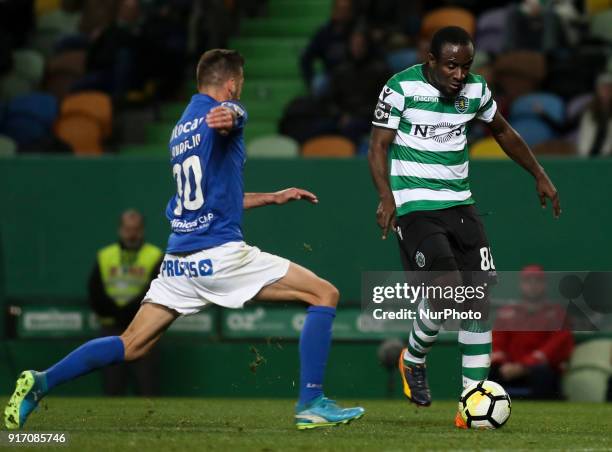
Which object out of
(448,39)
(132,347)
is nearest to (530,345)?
(448,39)

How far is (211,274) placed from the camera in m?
7.80

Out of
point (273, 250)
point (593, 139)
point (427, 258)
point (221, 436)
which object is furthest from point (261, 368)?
point (221, 436)

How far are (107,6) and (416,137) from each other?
9686 mm

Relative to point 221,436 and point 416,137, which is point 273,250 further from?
point 221,436

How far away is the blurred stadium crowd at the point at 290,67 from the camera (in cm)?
1455

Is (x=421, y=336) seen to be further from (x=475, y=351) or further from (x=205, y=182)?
(x=205, y=182)

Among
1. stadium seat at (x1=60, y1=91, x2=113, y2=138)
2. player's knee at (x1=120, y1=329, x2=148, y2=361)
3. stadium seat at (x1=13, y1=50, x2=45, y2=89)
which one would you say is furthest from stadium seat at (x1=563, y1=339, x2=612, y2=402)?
stadium seat at (x1=13, y1=50, x2=45, y2=89)

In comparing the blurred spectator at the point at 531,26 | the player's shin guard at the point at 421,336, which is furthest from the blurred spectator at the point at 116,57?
the player's shin guard at the point at 421,336

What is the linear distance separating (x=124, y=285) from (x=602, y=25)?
633 cm

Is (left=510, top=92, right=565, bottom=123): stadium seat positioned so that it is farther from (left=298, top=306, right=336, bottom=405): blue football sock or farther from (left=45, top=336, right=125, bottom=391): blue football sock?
(left=45, top=336, right=125, bottom=391): blue football sock

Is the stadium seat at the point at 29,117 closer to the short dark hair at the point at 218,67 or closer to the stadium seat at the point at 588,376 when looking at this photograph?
the stadium seat at the point at 588,376

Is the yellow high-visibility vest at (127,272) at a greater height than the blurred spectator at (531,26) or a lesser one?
lesser

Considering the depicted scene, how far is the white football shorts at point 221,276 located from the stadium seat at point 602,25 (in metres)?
9.12

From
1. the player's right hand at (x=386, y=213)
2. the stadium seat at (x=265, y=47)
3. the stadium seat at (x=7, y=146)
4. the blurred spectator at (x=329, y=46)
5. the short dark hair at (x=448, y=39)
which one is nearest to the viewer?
the player's right hand at (x=386, y=213)
